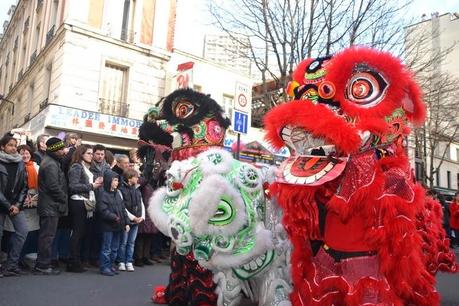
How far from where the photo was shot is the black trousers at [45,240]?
484 centimetres

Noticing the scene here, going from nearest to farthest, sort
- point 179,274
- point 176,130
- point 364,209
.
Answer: point 364,209
point 179,274
point 176,130

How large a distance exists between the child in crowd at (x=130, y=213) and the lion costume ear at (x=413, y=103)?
13.2 feet

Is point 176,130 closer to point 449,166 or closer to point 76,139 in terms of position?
point 76,139

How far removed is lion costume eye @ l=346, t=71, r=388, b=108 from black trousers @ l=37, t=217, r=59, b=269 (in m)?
3.88

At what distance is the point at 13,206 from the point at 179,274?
241cm

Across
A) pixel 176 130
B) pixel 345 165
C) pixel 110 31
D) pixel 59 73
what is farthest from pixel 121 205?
pixel 110 31

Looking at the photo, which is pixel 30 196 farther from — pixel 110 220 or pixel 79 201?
pixel 110 220

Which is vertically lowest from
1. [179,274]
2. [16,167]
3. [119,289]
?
[119,289]

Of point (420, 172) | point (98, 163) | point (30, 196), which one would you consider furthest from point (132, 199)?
point (420, 172)

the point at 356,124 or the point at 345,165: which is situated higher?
the point at 356,124

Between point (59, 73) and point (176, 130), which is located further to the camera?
point (59, 73)

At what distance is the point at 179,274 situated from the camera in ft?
11.1

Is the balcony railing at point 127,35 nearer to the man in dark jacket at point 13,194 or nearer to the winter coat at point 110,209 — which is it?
the winter coat at point 110,209

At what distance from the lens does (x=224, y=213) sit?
266 cm
